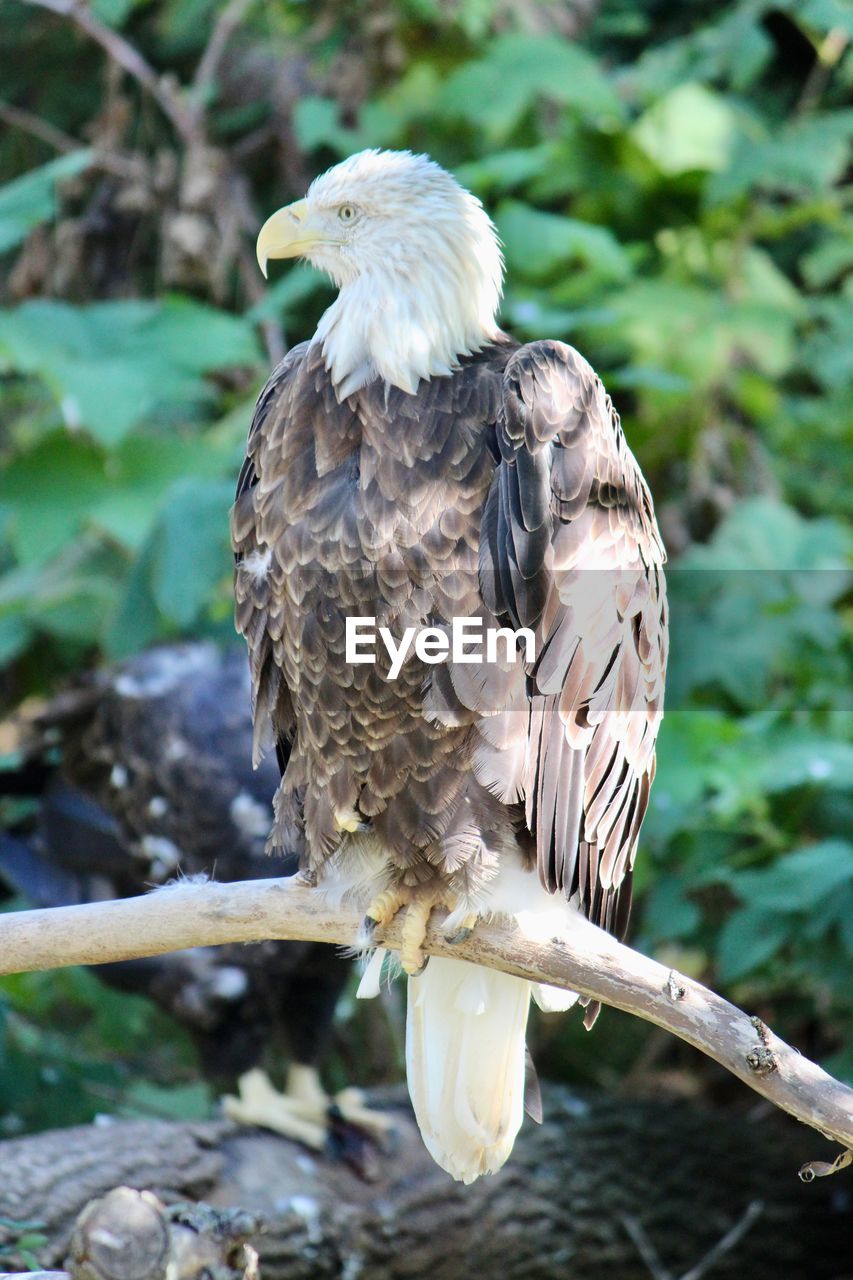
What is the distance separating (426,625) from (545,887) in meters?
0.49

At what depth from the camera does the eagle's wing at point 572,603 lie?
234 centimetres

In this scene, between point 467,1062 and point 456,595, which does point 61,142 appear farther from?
Answer: point 467,1062

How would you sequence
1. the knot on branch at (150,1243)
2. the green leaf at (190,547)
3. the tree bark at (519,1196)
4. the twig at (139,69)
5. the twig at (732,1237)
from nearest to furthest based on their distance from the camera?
the knot on branch at (150,1243) → the tree bark at (519,1196) → the twig at (732,1237) → the green leaf at (190,547) → the twig at (139,69)

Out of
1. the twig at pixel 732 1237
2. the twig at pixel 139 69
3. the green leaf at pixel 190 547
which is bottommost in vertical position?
the twig at pixel 732 1237

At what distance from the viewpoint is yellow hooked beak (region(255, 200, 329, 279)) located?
8.49 ft

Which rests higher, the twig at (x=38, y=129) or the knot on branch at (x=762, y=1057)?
the twig at (x=38, y=129)

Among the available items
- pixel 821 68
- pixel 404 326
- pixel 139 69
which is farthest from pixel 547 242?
pixel 404 326

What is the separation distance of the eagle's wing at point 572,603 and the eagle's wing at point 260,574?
422 mm

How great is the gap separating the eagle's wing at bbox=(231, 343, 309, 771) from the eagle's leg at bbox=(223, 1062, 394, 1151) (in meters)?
1.52

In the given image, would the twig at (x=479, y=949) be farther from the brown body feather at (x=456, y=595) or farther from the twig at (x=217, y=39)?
the twig at (x=217, y=39)

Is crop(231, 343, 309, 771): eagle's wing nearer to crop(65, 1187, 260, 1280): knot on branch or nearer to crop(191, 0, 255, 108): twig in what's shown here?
crop(65, 1187, 260, 1280): knot on branch

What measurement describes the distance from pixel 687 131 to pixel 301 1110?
12.9ft

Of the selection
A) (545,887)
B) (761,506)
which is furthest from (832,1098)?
(761,506)

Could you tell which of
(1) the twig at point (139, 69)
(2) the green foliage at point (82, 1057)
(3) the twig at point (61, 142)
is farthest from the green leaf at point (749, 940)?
(1) the twig at point (139, 69)
